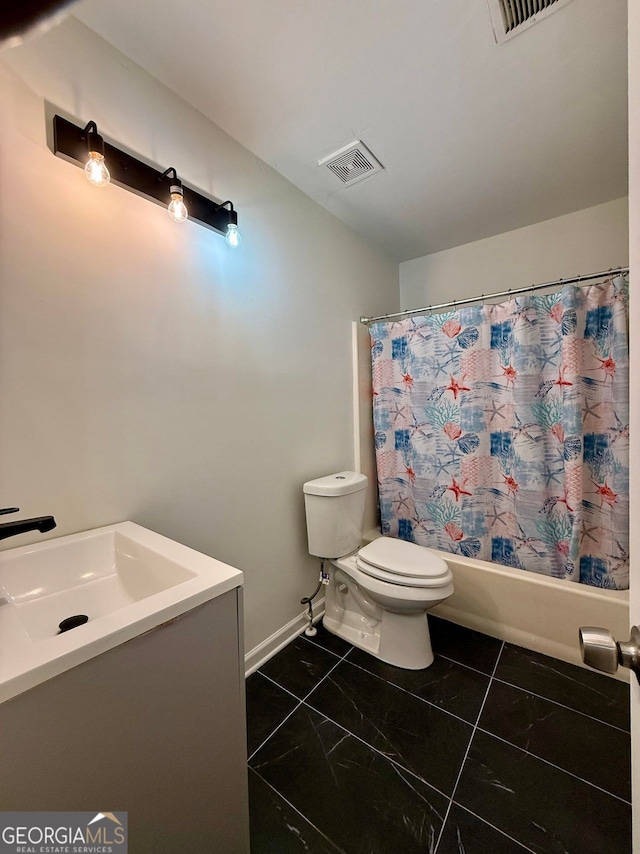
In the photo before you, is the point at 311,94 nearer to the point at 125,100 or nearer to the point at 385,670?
the point at 125,100

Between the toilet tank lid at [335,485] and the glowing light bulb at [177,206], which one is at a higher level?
the glowing light bulb at [177,206]

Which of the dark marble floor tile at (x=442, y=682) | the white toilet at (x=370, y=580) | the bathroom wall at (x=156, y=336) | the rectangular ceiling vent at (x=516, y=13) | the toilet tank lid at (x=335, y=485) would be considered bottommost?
the dark marble floor tile at (x=442, y=682)

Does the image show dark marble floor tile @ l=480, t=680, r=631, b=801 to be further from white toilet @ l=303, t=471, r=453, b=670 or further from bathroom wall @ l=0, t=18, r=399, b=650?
bathroom wall @ l=0, t=18, r=399, b=650

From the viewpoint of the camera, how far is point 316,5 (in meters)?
0.98

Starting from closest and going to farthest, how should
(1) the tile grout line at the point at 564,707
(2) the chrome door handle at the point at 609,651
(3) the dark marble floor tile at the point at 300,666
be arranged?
1. (2) the chrome door handle at the point at 609,651
2. (1) the tile grout line at the point at 564,707
3. (3) the dark marble floor tile at the point at 300,666

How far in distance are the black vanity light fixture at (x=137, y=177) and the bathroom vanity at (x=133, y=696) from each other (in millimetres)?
1053

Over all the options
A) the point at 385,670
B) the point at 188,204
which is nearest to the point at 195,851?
the point at 385,670

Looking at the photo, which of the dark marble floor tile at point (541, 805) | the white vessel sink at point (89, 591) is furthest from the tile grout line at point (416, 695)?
the white vessel sink at point (89, 591)

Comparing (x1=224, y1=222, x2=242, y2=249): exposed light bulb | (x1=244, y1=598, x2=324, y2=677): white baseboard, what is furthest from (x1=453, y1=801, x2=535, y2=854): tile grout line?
(x1=224, y1=222, x2=242, y2=249): exposed light bulb

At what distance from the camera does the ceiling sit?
1018mm

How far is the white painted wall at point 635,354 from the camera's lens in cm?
45

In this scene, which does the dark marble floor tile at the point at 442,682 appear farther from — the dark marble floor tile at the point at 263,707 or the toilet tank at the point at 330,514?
the toilet tank at the point at 330,514

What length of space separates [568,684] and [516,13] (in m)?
2.36

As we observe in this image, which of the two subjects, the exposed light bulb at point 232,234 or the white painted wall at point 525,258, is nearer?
the exposed light bulb at point 232,234
